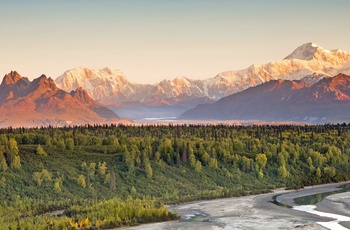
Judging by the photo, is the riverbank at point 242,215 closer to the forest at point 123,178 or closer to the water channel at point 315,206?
the water channel at point 315,206

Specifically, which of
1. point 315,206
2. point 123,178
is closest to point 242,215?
point 315,206

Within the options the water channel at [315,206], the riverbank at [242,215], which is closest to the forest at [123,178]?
the riverbank at [242,215]

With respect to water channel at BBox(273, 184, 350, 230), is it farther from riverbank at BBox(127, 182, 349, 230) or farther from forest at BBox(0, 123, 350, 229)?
forest at BBox(0, 123, 350, 229)

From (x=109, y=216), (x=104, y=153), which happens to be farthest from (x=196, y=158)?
(x=109, y=216)

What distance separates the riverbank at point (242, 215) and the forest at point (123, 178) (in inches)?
186

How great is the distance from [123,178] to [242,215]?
45.9m

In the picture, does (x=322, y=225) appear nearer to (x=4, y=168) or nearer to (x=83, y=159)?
(x=4, y=168)

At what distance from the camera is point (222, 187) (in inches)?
6339

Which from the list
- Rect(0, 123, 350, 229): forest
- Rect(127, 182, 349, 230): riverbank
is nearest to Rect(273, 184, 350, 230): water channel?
Rect(127, 182, 349, 230): riverbank

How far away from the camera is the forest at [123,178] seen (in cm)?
10375

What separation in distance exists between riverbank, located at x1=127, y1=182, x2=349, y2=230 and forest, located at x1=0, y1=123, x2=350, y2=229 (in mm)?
4716

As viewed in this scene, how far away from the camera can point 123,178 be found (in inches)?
5915

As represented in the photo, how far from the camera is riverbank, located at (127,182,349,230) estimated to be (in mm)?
97750

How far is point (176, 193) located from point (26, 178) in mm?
33727
